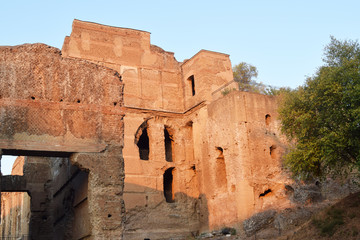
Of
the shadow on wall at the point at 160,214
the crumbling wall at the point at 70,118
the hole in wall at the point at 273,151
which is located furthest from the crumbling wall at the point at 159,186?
the crumbling wall at the point at 70,118

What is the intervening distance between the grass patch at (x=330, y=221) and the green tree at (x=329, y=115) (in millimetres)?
1167

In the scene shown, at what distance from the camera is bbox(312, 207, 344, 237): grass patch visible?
491 inches

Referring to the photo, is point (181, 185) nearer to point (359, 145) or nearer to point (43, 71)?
point (359, 145)

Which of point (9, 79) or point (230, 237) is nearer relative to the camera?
point (9, 79)

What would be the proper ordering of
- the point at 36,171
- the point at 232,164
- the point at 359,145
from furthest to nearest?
the point at 36,171 → the point at 232,164 → the point at 359,145

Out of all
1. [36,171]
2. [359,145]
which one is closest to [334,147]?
[359,145]

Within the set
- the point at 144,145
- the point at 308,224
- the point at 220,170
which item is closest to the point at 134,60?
the point at 144,145

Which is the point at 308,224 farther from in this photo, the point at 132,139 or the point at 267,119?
the point at 132,139

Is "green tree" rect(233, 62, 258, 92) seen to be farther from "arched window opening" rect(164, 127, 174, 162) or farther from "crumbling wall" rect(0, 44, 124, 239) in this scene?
"crumbling wall" rect(0, 44, 124, 239)

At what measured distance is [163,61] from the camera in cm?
2127

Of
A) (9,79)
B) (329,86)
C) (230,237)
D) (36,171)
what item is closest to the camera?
(9,79)

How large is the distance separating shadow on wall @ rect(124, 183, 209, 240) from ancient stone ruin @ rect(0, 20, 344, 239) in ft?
0.14

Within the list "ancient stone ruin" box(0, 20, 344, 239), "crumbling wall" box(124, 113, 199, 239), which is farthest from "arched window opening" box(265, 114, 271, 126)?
"crumbling wall" box(124, 113, 199, 239)

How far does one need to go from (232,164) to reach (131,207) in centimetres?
431
